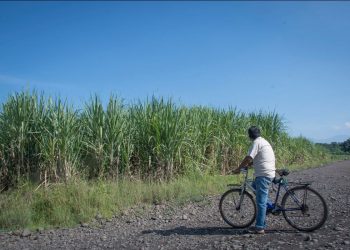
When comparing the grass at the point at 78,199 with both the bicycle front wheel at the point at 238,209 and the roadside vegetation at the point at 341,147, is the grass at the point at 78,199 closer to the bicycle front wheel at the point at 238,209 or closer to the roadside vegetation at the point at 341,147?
the bicycle front wheel at the point at 238,209

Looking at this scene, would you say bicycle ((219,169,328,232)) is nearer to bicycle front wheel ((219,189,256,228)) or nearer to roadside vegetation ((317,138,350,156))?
bicycle front wheel ((219,189,256,228))

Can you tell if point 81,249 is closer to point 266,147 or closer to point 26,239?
point 26,239

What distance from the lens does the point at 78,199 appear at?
890cm

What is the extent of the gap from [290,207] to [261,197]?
630 millimetres

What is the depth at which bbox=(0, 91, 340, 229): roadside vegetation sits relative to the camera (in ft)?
29.8

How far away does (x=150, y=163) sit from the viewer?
1216cm

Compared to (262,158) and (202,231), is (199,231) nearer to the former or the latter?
(202,231)

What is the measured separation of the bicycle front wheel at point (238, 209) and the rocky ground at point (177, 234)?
213 mm

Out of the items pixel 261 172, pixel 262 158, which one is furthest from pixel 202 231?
pixel 262 158

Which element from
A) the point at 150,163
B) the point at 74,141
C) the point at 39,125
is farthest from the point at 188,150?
the point at 39,125

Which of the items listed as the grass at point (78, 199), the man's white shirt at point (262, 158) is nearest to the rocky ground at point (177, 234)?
the grass at point (78, 199)

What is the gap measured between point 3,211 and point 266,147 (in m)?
6.22

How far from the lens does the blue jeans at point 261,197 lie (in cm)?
659

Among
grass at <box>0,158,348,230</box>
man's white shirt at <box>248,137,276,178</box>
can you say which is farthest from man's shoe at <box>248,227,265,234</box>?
grass at <box>0,158,348,230</box>
